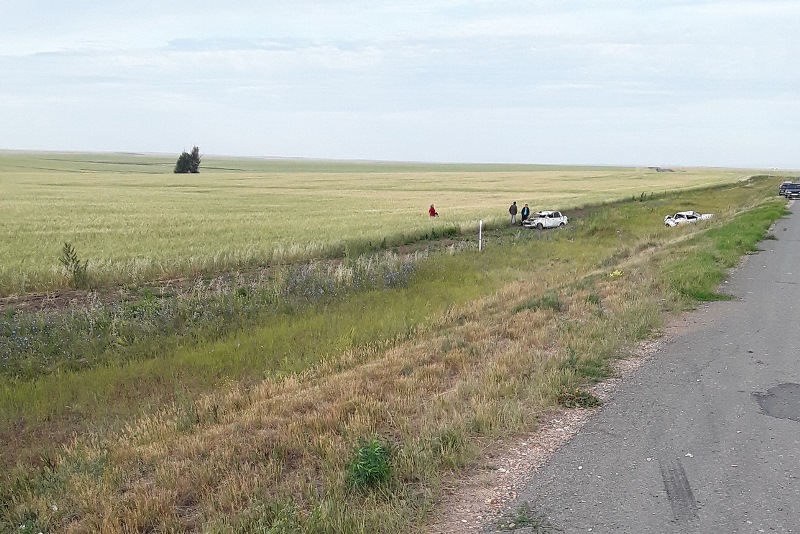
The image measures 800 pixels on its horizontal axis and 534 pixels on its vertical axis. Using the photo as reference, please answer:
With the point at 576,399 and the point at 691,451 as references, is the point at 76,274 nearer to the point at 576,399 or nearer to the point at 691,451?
the point at 576,399

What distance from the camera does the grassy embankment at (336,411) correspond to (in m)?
4.35

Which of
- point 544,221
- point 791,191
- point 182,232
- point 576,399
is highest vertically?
point 791,191

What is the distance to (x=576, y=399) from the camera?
5984 mm

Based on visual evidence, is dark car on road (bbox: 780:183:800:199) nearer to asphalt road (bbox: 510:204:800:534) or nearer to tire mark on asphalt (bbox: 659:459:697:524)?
asphalt road (bbox: 510:204:800:534)

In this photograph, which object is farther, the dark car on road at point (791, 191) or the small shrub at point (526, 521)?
the dark car on road at point (791, 191)

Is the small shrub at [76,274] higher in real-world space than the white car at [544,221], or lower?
lower

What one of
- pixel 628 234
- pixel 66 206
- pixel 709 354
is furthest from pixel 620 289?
pixel 66 206

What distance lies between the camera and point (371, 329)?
11.0 meters

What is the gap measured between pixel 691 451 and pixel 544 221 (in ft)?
83.9

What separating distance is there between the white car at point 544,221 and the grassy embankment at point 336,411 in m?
16.4

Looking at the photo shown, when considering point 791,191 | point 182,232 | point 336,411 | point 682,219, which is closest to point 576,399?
point 336,411

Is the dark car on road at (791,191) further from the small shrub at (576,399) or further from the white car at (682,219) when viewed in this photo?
the small shrub at (576,399)

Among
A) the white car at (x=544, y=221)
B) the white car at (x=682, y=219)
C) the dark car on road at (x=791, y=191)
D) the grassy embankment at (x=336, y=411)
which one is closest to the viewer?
the grassy embankment at (x=336, y=411)

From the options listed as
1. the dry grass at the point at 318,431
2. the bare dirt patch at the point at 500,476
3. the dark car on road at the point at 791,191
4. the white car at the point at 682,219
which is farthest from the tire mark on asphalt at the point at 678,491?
the dark car on road at the point at 791,191
